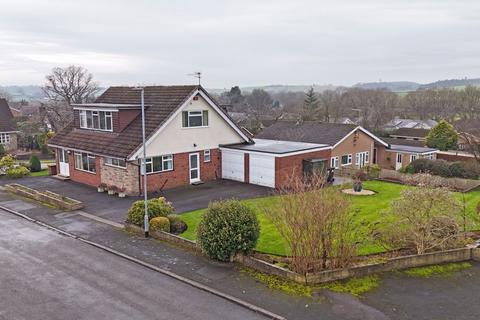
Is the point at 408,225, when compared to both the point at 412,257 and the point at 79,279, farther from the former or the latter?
the point at 79,279

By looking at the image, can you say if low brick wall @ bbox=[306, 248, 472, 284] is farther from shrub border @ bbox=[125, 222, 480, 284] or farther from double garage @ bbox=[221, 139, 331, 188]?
double garage @ bbox=[221, 139, 331, 188]

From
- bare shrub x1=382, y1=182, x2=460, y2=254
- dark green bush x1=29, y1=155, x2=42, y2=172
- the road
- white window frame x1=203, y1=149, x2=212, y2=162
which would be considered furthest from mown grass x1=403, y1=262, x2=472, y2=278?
dark green bush x1=29, y1=155, x2=42, y2=172

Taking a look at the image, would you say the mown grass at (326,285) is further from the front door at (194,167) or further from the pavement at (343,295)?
the front door at (194,167)

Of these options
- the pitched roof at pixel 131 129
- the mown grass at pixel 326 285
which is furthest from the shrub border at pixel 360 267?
the pitched roof at pixel 131 129

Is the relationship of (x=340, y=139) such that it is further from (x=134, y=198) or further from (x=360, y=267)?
(x=360, y=267)

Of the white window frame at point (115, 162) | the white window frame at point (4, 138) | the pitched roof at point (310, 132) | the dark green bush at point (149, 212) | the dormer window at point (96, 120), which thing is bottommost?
the dark green bush at point (149, 212)

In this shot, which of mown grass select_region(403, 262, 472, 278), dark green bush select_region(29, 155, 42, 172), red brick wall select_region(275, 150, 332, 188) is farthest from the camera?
dark green bush select_region(29, 155, 42, 172)

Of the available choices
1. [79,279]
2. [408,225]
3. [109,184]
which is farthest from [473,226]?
[109,184]
